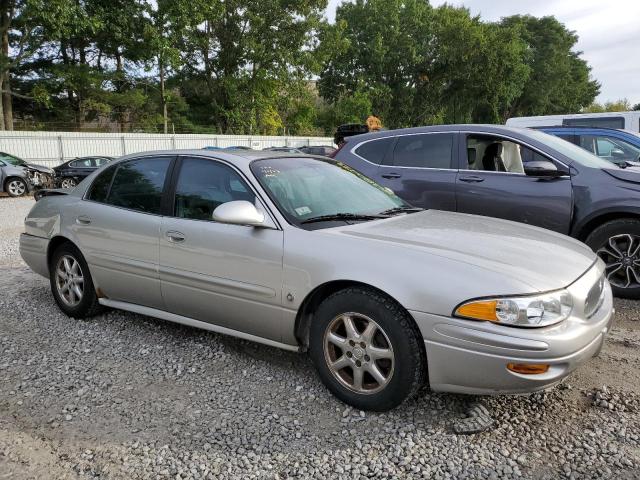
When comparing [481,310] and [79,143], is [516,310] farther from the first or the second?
[79,143]

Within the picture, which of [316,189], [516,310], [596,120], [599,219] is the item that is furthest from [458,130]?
[596,120]

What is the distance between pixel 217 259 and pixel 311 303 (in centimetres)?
72

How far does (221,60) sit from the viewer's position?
113ft

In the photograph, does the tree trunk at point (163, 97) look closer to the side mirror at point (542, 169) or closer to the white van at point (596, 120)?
the white van at point (596, 120)

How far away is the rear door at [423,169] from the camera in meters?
5.54

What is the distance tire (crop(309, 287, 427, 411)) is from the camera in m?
2.68

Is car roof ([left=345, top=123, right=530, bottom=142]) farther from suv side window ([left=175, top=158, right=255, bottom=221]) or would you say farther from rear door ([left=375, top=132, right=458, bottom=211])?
suv side window ([left=175, top=158, right=255, bottom=221])

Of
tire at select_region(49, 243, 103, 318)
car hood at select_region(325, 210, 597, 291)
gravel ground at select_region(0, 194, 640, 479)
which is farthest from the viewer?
tire at select_region(49, 243, 103, 318)

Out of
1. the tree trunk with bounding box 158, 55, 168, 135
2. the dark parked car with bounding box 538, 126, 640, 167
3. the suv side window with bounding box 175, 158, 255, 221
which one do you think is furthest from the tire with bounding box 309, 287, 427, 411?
the tree trunk with bounding box 158, 55, 168, 135

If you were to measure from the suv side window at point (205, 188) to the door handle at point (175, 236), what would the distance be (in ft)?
0.45

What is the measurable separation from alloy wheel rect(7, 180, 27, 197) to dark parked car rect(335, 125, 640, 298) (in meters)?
14.3

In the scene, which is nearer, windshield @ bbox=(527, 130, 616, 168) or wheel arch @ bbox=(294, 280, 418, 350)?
wheel arch @ bbox=(294, 280, 418, 350)

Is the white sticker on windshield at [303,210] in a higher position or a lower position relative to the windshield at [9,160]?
higher

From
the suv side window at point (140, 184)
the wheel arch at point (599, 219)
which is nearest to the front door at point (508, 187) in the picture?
the wheel arch at point (599, 219)
